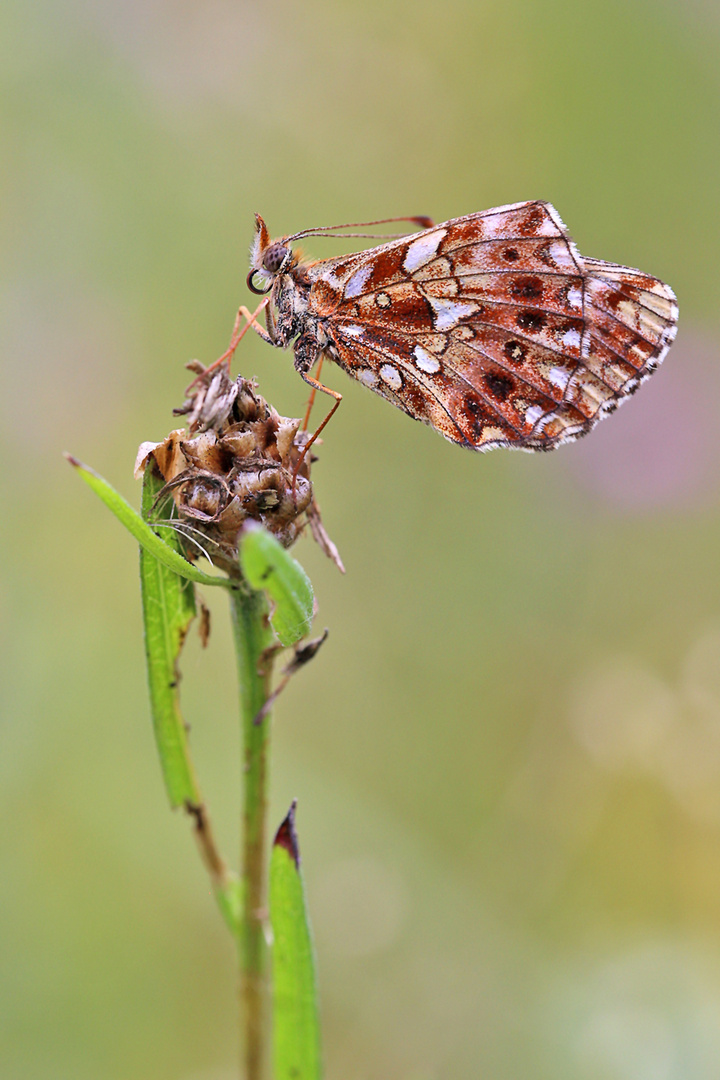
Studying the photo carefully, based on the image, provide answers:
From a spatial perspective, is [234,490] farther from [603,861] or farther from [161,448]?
[603,861]

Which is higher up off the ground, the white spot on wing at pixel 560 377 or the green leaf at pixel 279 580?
the white spot on wing at pixel 560 377

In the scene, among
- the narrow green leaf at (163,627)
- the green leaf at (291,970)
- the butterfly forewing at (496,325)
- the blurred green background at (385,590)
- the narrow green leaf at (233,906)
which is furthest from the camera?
the blurred green background at (385,590)

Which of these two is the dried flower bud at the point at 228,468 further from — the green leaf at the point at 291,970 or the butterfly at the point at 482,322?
the butterfly at the point at 482,322

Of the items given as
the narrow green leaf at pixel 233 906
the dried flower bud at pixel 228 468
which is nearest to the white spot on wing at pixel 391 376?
the dried flower bud at pixel 228 468

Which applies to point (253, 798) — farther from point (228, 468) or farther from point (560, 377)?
point (560, 377)

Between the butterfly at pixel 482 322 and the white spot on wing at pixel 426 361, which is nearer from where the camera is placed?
the butterfly at pixel 482 322

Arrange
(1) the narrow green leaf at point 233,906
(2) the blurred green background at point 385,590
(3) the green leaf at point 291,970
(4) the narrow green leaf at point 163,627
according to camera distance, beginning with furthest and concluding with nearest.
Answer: (2) the blurred green background at point 385,590 → (1) the narrow green leaf at point 233,906 → (4) the narrow green leaf at point 163,627 → (3) the green leaf at point 291,970

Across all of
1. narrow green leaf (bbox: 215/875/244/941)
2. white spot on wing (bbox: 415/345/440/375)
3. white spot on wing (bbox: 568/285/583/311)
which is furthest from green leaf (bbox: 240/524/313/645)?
white spot on wing (bbox: 568/285/583/311)

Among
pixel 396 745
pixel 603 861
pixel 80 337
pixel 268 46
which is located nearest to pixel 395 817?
pixel 396 745
